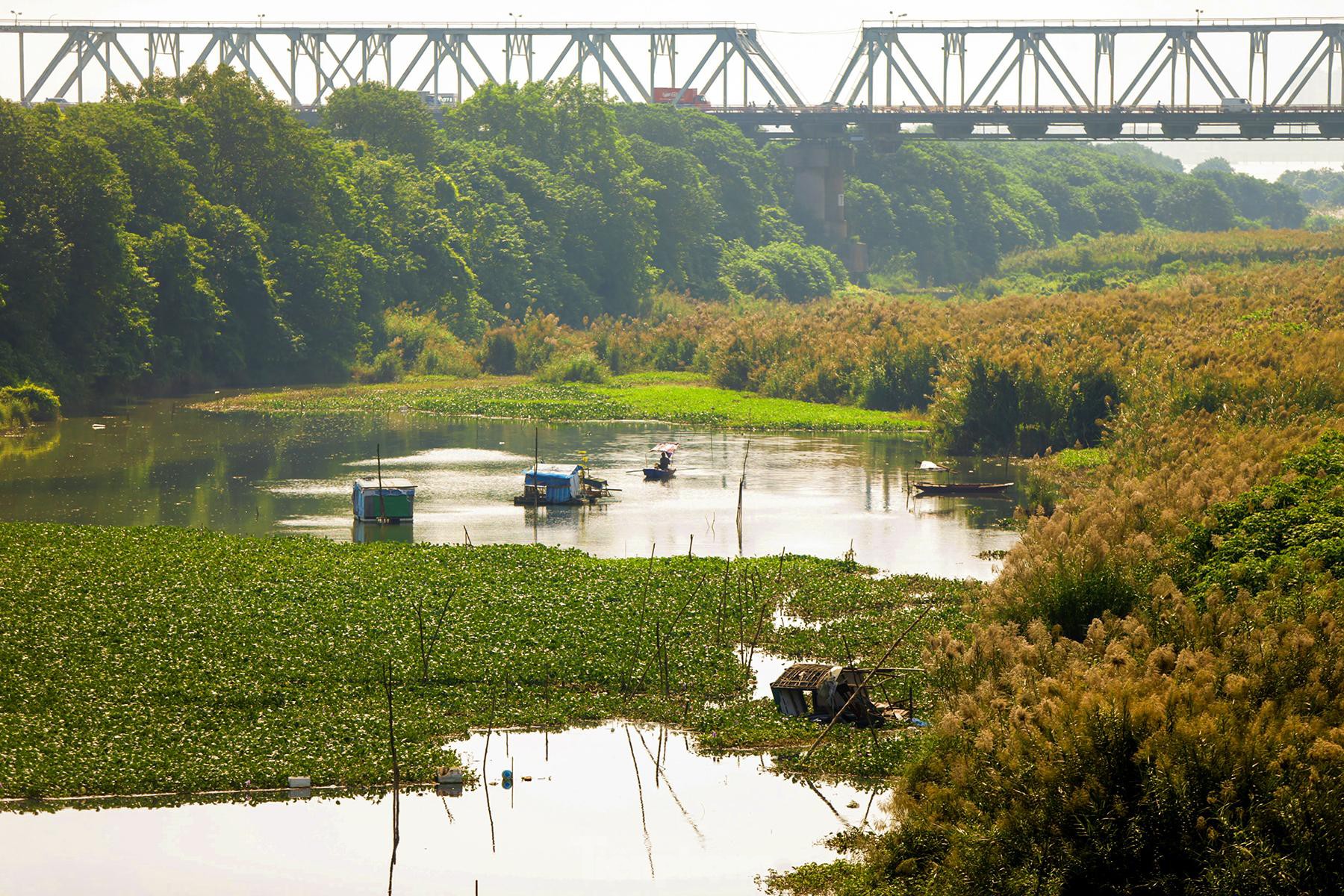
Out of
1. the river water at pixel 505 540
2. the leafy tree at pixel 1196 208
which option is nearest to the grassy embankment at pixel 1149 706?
the river water at pixel 505 540

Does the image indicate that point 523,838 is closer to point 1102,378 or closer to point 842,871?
point 842,871

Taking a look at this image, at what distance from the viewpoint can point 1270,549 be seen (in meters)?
23.2

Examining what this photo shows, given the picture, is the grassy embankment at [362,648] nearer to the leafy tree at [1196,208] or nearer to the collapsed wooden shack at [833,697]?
the collapsed wooden shack at [833,697]

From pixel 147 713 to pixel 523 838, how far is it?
579 centimetres

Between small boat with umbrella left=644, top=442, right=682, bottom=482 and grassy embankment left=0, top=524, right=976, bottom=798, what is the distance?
13311 mm

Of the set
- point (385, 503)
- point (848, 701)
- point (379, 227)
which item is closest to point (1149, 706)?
point (848, 701)

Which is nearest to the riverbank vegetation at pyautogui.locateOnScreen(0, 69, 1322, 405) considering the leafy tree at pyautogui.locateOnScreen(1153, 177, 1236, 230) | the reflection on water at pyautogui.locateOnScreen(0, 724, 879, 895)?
the leafy tree at pyautogui.locateOnScreen(1153, 177, 1236, 230)

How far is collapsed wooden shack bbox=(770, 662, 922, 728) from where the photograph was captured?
22547 mm

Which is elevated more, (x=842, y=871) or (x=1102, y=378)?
(x=1102, y=378)

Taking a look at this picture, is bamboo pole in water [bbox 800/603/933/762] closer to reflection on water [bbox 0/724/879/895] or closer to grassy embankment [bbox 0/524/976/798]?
grassy embankment [bbox 0/524/976/798]

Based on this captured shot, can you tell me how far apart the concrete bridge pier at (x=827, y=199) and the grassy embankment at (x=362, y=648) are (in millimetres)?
101089

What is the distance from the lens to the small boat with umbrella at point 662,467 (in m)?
46.8

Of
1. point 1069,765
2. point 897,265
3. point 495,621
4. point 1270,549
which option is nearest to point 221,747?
point 495,621

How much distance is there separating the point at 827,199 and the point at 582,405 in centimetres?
7048
